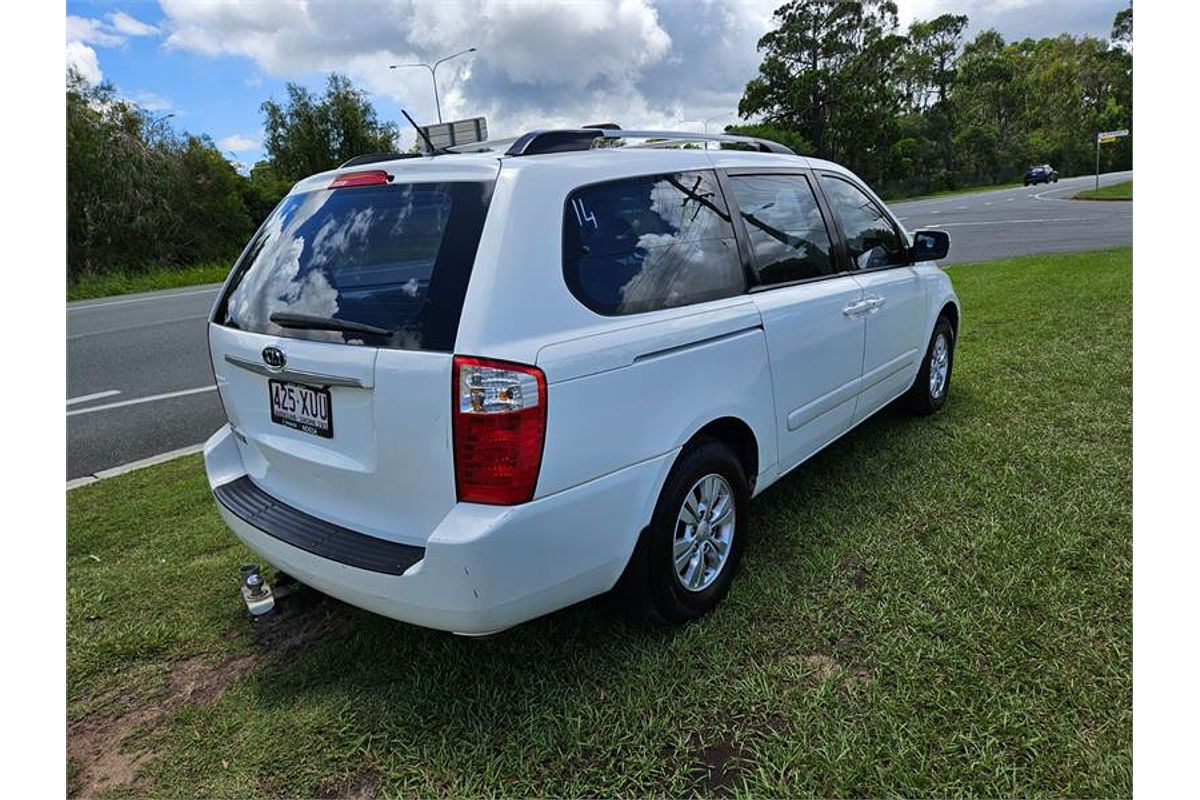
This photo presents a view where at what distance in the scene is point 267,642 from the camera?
9.37 ft

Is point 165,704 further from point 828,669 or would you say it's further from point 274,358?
point 828,669

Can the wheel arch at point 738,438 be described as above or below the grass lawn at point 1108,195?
below

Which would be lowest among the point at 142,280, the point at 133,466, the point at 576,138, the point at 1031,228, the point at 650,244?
the point at 133,466

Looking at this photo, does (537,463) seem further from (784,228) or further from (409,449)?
(784,228)

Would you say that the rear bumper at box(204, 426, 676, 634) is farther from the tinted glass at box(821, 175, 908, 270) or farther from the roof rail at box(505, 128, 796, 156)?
the tinted glass at box(821, 175, 908, 270)

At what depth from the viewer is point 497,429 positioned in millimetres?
2068

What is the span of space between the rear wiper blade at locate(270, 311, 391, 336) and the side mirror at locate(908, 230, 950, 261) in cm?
352

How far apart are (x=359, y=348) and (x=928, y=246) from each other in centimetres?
362

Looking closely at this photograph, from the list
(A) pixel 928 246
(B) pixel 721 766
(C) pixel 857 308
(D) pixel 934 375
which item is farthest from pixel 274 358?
(D) pixel 934 375

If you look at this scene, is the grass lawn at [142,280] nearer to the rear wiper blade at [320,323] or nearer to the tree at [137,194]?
the tree at [137,194]

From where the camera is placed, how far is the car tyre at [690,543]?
2.55 metres

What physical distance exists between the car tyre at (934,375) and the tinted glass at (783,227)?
4.85 ft

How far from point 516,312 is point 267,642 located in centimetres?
173

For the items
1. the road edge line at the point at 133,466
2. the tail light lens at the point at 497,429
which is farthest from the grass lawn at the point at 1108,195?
the tail light lens at the point at 497,429
